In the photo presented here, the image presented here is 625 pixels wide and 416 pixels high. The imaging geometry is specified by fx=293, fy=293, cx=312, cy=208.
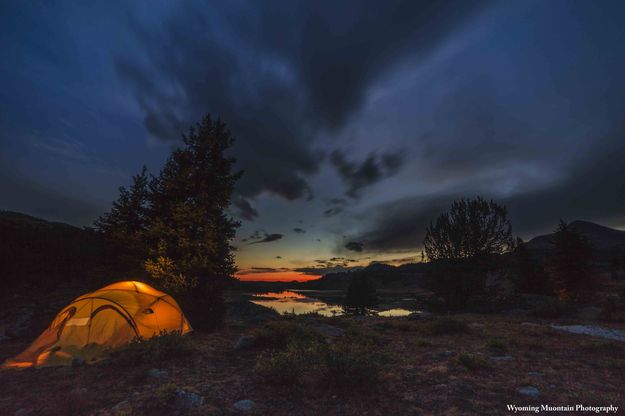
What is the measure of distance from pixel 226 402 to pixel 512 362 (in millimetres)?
7021

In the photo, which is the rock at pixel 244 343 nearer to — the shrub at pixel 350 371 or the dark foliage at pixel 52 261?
the shrub at pixel 350 371

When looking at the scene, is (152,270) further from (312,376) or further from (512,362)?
(512,362)

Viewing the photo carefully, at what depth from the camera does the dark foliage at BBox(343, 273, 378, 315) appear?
41469 mm

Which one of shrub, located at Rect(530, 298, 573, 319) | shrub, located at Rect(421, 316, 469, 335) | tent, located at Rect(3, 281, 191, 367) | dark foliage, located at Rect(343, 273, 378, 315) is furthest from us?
dark foliage, located at Rect(343, 273, 378, 315)

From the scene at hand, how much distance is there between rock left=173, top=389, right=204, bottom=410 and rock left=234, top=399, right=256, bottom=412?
675mm

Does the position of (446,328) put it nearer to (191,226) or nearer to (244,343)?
(244,343)

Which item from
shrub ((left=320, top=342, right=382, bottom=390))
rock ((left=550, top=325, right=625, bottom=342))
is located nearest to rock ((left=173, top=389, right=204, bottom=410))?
shrub ((left=320, top=342, right=382, bottom=390))

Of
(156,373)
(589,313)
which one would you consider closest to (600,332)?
(589,313)

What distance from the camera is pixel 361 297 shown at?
41594 millimetres

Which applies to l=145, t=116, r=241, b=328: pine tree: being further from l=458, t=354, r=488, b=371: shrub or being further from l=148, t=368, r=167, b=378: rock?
l=458, t=354, r=488, b=371: shrub

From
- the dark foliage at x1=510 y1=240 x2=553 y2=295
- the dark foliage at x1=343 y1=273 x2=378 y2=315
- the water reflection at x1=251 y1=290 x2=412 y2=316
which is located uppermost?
the dark foliage at x1=510 y1=240 x2=553 y2=295

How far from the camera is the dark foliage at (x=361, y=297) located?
4147cm

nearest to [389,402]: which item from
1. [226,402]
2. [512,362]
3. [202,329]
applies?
[226,402]

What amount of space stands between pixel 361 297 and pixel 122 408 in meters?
39.1
